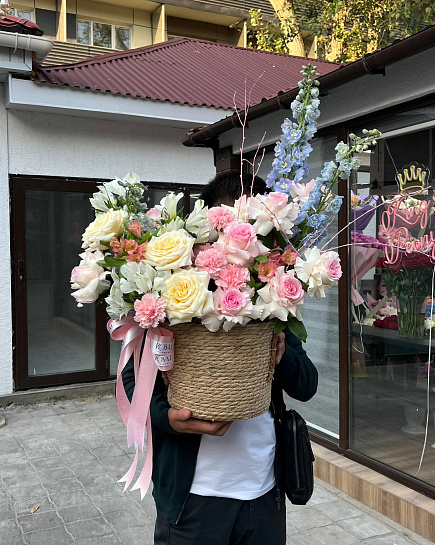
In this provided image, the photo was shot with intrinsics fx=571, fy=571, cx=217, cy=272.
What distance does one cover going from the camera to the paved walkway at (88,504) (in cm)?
354

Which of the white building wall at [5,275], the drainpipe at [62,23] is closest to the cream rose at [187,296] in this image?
the white building wall at [5,275]

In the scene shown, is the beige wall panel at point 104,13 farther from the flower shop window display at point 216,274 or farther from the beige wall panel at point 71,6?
the flower shop window display at point 216,274

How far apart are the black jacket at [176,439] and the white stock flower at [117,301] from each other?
0.36m

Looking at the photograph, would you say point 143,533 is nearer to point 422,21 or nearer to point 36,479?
point 36,479

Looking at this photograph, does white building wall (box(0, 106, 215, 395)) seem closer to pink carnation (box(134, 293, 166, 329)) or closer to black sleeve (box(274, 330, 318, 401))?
black sleeve (box(274, 330, 318, 401))

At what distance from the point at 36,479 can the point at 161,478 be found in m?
3.09

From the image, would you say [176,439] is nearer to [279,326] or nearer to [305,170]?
[279,326]

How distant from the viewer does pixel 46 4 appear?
57.3ft

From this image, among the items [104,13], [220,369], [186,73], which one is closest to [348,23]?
[186,73]

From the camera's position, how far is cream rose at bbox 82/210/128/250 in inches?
61.9

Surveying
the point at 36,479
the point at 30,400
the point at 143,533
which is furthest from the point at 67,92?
the point at 143,533

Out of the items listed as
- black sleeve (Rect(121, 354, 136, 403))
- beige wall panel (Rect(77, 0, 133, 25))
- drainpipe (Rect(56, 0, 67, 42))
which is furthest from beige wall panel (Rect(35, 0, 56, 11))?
black sleeve (Rect(121, 354, 136, 403))

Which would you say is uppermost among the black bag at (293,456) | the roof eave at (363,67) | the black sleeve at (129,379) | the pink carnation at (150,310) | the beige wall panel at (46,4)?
the beige wall panel at (46,4)

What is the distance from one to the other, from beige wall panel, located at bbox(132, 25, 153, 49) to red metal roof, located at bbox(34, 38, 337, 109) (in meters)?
9.90
